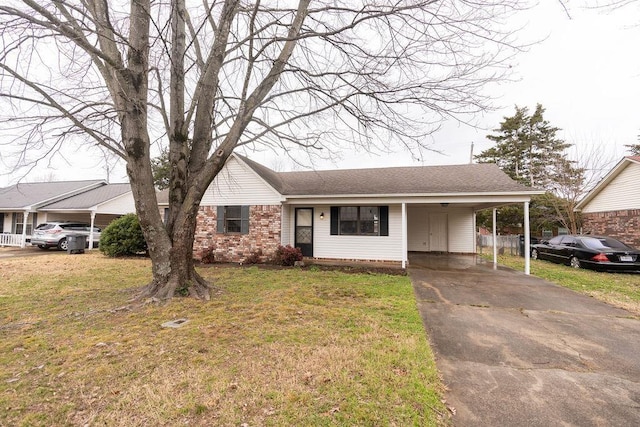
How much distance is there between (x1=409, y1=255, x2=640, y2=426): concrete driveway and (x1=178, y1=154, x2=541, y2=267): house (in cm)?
469

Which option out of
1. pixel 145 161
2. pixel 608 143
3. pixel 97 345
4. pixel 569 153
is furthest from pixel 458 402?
pixel 569 153

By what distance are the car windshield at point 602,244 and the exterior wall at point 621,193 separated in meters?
4.24

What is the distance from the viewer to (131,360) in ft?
11.4

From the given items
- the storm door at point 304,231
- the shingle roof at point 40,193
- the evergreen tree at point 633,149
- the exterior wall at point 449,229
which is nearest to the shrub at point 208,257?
the storm door at point 304,231

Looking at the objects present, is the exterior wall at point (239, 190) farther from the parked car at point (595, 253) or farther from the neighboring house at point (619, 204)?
the neighboring house at point (619, 204)

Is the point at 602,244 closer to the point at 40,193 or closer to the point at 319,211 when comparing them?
the point at 319,211

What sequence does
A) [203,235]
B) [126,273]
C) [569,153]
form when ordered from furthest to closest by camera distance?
[569,153] → [203,235] → [126,273]

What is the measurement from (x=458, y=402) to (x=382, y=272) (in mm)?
7011

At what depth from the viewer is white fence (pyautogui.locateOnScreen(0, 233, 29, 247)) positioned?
1844 cm

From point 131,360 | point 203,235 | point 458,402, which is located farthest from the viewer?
point 203,235

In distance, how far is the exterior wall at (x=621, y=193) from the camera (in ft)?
43.1

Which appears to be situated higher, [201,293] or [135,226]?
[135,226]

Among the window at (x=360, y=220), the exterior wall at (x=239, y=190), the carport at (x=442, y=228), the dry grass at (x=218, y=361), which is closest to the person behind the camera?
the dry grass at (x=218, y=361)

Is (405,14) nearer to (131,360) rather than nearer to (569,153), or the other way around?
(131,360)
